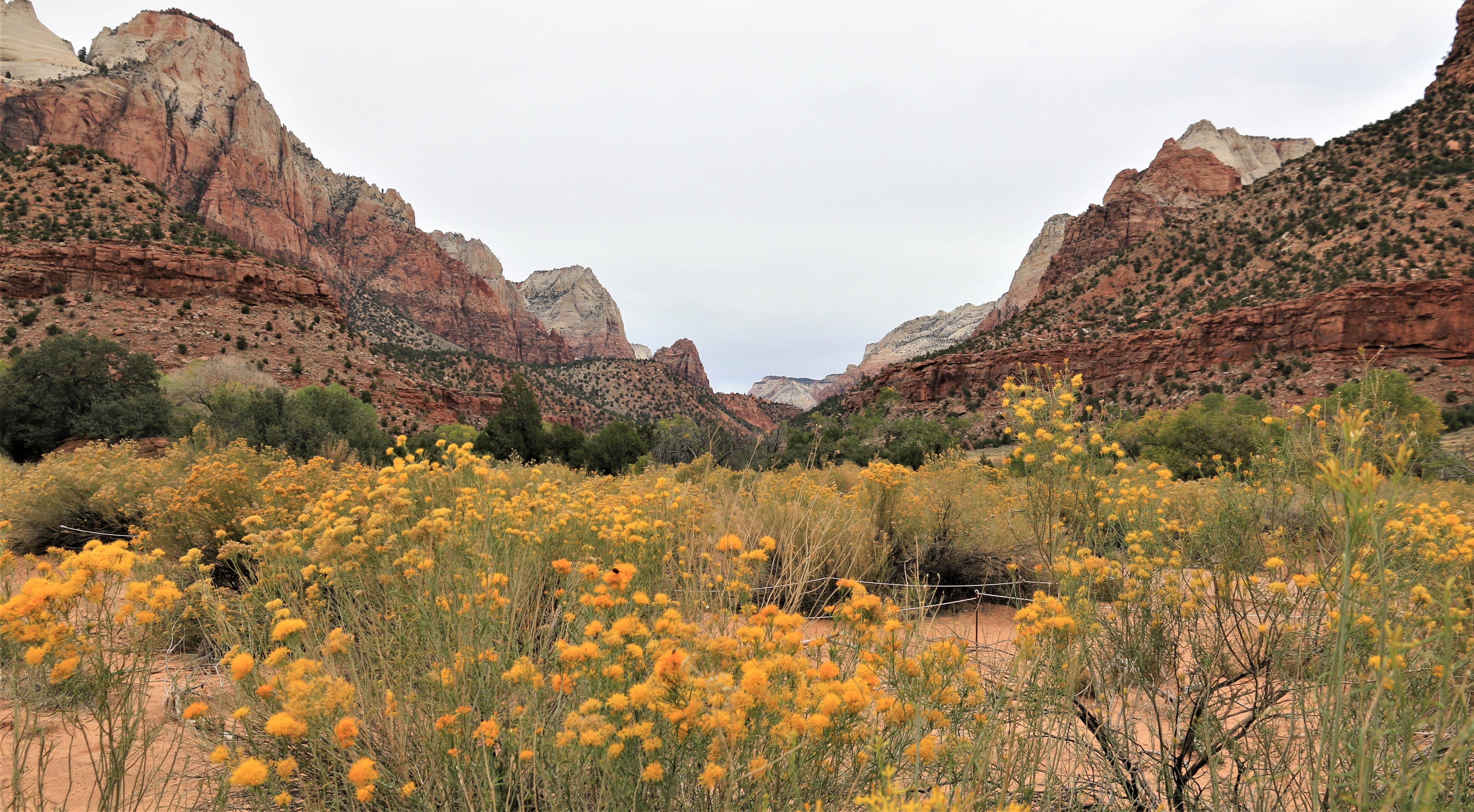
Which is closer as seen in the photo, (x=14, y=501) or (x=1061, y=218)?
(x=14, y=501)

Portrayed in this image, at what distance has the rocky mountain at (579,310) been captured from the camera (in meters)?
166

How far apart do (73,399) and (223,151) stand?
3396 inches

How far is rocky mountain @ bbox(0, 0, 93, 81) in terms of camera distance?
6469cm

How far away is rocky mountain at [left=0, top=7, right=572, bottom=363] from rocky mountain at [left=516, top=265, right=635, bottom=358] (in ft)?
184

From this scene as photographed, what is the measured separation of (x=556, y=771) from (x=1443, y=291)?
143 feet

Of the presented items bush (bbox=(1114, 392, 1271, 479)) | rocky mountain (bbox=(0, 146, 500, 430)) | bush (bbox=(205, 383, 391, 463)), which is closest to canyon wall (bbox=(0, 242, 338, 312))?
rocky mountain (bbox=(0, 146, 500, 430))

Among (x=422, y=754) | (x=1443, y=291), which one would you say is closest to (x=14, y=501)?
(x=422, y=754)

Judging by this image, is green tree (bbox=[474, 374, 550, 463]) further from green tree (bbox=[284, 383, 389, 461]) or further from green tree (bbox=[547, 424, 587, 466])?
green tree (bbox=[284, 383, 389, 461])

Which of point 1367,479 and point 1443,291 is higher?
point 1443,291

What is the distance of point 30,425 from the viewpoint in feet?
49.8

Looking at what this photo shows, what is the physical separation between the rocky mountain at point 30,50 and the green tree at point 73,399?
263 ft

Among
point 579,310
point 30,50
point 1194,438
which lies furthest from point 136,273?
point 579,310

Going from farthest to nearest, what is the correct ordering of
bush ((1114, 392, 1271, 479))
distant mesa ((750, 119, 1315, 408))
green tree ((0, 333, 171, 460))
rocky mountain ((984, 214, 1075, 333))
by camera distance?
rocky mountain ((984, 214, 1075, 333)) < distant mesa ((750, 119, 1315, 408)) < green tree ((0, 333, 171, 460)) < bush ((1114, 392, 1271, 479))

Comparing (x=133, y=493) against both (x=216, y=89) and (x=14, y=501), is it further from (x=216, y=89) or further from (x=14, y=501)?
(x=216, y=89)
